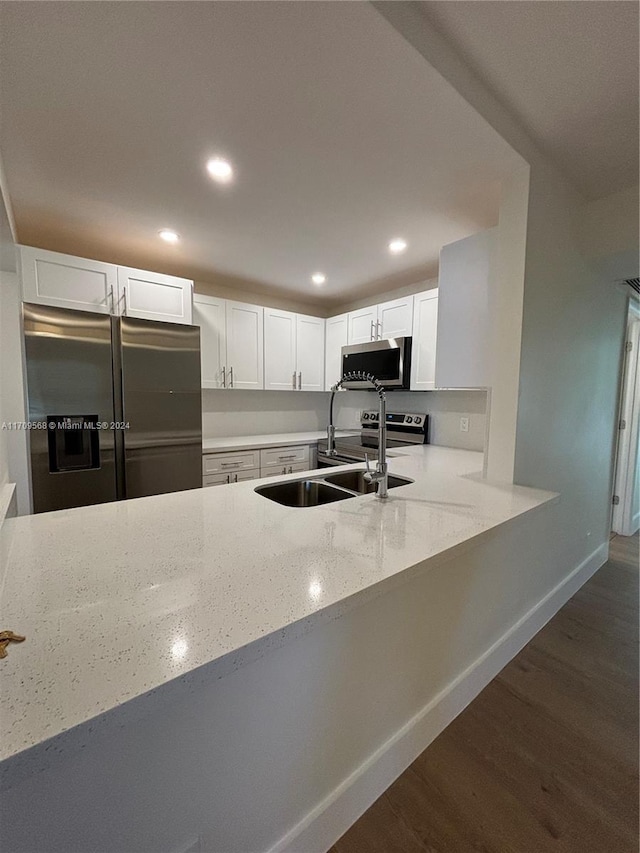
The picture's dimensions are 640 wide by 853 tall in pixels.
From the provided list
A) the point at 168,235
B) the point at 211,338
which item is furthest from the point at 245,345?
the point at 168,235

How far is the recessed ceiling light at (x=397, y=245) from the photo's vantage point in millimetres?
2343

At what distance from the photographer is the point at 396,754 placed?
1.15 meters

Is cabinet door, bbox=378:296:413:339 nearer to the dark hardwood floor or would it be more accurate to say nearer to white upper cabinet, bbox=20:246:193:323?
white upper cabinet, bbox=20:246:193:323

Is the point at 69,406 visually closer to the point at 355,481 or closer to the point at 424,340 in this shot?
the point at 355,481

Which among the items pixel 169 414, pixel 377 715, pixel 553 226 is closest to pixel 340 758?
pixel 377 715

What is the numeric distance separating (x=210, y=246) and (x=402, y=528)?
2335 millimetres

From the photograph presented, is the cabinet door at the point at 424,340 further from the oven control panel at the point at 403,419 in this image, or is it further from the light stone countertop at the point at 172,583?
the light stone countertop at the point at 172,583

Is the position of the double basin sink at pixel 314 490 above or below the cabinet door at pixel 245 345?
below

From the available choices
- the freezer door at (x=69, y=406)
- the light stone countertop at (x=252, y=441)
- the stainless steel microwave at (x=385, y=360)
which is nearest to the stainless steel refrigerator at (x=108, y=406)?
the freezer door at (x=69, y=406)

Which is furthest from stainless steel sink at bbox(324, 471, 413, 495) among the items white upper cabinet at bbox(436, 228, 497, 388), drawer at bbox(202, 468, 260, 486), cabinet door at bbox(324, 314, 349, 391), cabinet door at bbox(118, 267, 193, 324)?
cabinet door at bbox(324, 314, 349, 391)

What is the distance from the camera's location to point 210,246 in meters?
2.44

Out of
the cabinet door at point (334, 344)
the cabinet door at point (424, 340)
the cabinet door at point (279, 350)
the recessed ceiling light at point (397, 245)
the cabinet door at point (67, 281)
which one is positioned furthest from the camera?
the cabinet door at point (334, 344)

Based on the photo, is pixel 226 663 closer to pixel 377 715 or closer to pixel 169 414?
pixel 377 715

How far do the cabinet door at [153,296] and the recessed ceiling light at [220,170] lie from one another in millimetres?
1052
